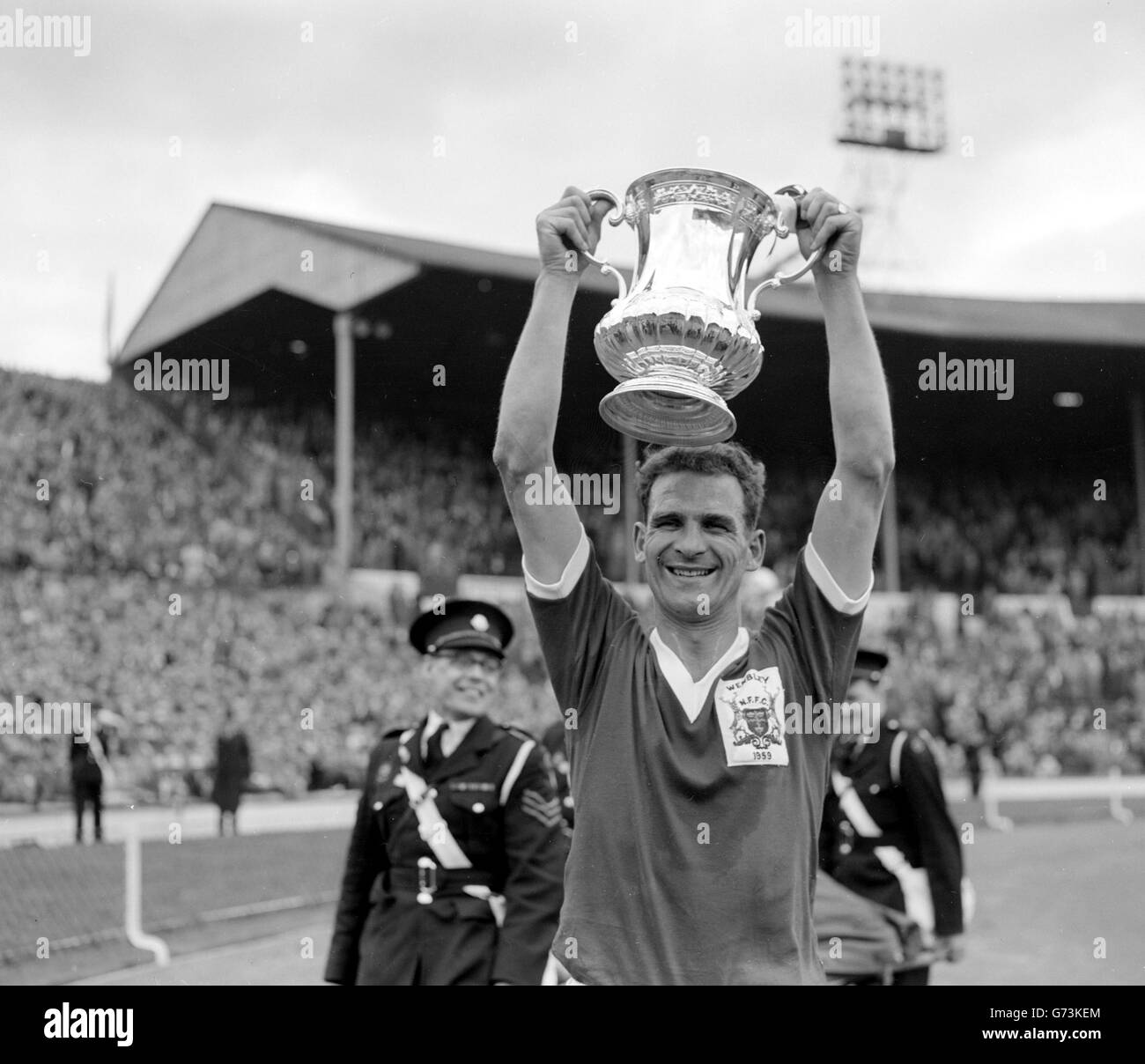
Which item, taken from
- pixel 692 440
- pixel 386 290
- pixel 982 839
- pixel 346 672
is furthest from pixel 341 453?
pixel 692 440

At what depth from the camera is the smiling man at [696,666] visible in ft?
8.38

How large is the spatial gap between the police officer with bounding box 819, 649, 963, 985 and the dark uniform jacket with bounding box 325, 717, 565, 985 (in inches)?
62.1

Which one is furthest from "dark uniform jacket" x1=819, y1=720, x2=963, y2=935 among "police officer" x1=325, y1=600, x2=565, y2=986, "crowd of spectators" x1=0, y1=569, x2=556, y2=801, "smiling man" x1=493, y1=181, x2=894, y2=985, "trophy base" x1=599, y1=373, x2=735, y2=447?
"crowd of spectators" x1=0, y1=569, x2=556, y2=801

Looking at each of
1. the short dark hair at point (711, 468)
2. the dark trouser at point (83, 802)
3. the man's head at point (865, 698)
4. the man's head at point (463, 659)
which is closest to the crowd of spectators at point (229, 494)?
the dark trouser at point (83, 802)

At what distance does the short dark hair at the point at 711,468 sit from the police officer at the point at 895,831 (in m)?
3.46

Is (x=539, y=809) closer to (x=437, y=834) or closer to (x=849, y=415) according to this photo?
(x=437, y=834)

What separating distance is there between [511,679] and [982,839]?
637cm

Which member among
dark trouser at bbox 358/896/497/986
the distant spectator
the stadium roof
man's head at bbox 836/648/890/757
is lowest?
the distant spectator

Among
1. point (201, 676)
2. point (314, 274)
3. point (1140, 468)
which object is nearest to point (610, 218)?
point (314, 274)

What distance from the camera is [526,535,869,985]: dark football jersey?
8.34ft

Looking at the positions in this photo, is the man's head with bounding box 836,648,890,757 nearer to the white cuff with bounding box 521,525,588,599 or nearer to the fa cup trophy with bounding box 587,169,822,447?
the fa cup trophy with bounding box 587,169,822,447

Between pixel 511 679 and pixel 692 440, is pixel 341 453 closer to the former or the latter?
pixel 511 679

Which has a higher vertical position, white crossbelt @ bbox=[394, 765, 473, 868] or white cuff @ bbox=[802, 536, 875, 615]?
white cuff @ bbox=[802, 536, 875, 615]

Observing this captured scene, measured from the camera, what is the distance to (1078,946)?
9453mm
